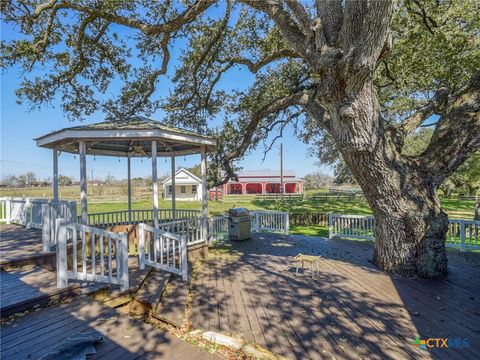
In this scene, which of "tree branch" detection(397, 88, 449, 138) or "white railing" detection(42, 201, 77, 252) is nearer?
"white railing" detection(42, 201, 77, 252)

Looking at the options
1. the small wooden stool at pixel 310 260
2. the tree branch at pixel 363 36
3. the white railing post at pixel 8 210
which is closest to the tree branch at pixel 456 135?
the tree branch at pixel 363 36

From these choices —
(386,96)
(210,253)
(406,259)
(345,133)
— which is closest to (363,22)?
(345,133)

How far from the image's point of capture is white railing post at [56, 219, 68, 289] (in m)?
3.63

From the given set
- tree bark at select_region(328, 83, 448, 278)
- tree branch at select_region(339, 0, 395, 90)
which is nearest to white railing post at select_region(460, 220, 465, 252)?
tree bark at select_region(328, 83, 448, 278)

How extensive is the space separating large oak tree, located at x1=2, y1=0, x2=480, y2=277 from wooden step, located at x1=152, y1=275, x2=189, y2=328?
166 inches

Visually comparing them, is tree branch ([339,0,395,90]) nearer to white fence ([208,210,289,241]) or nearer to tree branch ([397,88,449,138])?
tree branch ([397,88,449,138])

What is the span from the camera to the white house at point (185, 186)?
1334 inches

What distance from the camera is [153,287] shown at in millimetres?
4449

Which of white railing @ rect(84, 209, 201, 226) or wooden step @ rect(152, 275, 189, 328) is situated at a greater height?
white railing @ rect(84, 209, 201, 226)

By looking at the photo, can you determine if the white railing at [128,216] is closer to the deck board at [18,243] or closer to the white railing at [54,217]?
the white railing at [54,217]

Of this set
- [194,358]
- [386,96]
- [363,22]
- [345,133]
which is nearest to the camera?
[194,358]

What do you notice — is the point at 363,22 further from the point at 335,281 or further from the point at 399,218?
the point at 335,281

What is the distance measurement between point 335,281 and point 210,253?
3.59m

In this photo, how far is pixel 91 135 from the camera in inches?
213
